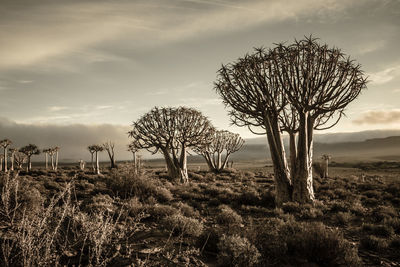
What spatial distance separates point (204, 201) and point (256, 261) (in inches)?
245

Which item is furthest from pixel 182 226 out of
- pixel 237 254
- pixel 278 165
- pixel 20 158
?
pixel 20 158

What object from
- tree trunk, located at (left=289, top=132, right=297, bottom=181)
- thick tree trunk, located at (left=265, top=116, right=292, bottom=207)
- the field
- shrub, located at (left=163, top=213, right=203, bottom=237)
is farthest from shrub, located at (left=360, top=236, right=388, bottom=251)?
tree trunk, located at (left=289, top=132, right=297, bottom=181)

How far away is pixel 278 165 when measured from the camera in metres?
9.63

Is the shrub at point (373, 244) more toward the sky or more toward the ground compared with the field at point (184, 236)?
more toward the ground

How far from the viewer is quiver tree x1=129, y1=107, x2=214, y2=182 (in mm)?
18047

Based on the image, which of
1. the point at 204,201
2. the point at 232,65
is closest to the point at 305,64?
the point at 232,65

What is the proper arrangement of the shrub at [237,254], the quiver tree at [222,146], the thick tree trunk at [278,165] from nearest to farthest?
the shrub at [237,254]
the thick tree trunk at [278,165]
the quiver tree at [222,146]

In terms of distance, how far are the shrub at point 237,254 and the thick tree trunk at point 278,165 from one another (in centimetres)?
565

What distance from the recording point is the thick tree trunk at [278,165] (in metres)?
9.41

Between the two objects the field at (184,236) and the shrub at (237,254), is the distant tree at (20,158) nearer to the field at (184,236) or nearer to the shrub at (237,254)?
the field at (184,236)

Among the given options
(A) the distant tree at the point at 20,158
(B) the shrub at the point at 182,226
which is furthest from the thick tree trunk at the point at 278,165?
(A) the distant tree at the point at 20,158

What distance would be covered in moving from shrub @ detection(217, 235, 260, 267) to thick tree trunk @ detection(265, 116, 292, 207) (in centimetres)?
565

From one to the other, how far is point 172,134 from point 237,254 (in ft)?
48.6

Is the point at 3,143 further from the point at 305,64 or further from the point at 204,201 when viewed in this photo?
the point at 305,64
